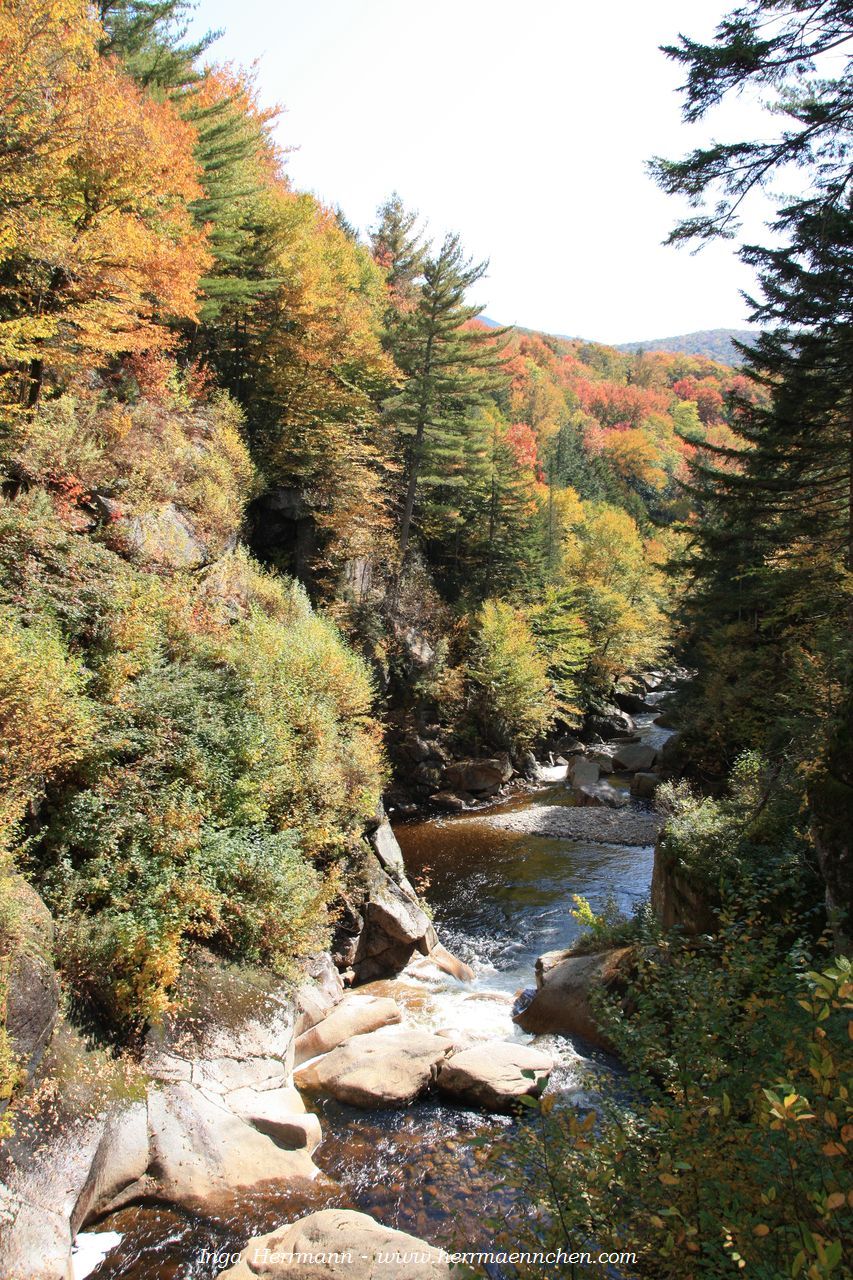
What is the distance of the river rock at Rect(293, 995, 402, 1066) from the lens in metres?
8.45

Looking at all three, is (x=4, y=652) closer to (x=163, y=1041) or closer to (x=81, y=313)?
(x=163, y=1041)

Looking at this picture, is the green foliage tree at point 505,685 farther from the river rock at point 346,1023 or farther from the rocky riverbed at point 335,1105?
the river rock at point 346,1023

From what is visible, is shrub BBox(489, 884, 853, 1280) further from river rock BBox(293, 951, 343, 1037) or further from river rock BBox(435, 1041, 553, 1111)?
river rock BBox(293, 951, 343, 1037)

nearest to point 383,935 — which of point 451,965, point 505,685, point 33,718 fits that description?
point 451,965

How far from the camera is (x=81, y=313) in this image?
11.2 m

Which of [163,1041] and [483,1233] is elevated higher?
[163,1041]

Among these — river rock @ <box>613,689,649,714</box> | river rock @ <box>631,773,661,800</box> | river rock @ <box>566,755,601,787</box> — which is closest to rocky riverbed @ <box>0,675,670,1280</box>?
river rock @ <box>631,773,661,800</box>

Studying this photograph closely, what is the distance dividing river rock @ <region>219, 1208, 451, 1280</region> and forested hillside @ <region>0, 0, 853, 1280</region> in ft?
4.12

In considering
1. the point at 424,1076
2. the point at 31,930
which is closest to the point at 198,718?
the point at 31,930

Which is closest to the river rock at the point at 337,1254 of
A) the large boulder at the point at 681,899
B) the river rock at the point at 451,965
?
the large boulder at the point at 681,899

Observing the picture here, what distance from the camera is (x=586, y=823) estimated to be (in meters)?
19.4

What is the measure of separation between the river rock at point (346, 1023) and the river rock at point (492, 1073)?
129cm

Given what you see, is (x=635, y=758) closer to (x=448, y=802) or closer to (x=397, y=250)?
(x=448, y=802)

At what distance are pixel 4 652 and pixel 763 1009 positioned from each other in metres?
7.33
